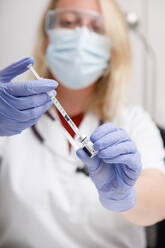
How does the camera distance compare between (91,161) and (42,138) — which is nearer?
(91,161)

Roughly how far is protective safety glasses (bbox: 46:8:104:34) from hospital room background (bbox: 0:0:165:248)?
365 mm

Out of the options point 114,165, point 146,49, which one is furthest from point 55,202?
point 146,49

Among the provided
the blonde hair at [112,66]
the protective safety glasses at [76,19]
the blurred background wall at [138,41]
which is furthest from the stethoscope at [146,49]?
the protective safety glasses at [76,19]

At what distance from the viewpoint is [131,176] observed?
633 mm

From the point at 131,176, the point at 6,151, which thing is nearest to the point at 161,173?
the point at 131,176

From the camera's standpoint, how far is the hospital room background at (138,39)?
135cm

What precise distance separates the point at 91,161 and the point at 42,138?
0.45 metres

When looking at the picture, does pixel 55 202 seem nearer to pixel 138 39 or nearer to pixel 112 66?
pixel 112 66

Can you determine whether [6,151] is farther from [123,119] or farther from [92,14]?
[92,14]

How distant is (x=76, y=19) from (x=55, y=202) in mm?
685

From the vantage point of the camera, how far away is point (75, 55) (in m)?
0.94

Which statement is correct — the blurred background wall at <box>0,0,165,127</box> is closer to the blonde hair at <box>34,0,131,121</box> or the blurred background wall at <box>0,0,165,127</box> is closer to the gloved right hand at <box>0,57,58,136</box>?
the blonde hair at <box>34,0,131,121</box>

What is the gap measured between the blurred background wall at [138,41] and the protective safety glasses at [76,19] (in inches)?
13.6

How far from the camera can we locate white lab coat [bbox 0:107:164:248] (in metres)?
0.91
